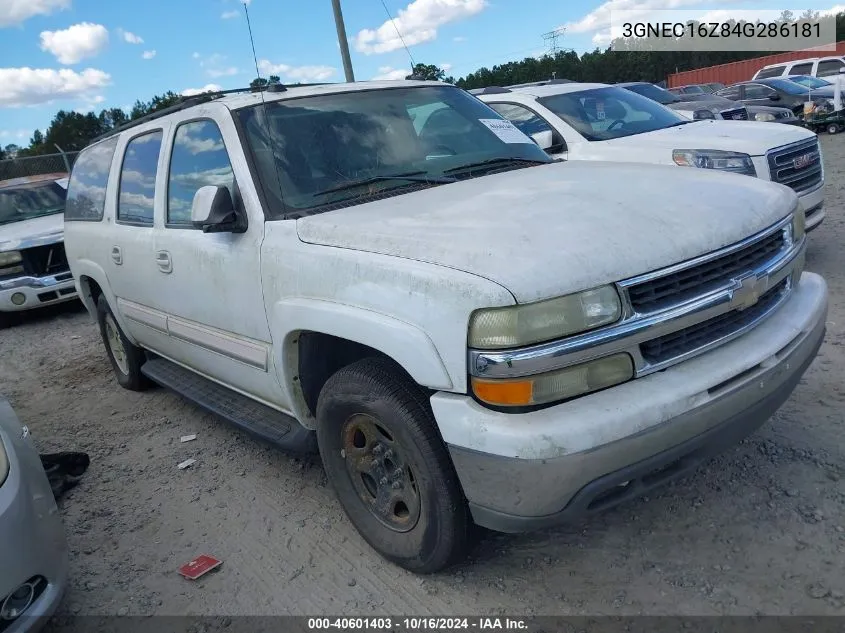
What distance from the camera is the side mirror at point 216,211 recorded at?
3.05 metres

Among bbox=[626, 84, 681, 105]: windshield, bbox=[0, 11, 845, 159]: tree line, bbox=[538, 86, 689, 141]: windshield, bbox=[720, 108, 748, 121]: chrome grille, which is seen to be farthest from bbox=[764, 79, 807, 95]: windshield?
bbox=[0, 11, 845, 159]: tree line

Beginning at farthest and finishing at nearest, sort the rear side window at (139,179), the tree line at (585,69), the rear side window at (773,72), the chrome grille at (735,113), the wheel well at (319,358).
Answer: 1. the tree line at (585,69)
2. the rear side window at (773,72)
3. the chrome grille at (735,113)
4. the rear side window at (139,179)
5. the wheel well at (319,358)

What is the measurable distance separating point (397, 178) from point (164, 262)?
58.8 inches

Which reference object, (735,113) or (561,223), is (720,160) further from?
(735,113)

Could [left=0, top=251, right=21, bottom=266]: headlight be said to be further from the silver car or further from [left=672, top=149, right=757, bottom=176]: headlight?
[left=672, top=149, right=757, bottom=176]: headlight

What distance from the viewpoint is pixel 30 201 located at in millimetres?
9969

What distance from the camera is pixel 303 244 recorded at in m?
2.83

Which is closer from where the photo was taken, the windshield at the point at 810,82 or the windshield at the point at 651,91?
the windshield at the point at 651,91

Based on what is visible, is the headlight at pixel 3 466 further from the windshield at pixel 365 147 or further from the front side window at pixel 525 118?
the front side window at pixel 525 118

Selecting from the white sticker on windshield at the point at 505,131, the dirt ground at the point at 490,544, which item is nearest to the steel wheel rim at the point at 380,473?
the dirt ground at the point at 490,544

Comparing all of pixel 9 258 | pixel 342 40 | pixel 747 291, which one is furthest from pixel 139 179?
pixel 342 40

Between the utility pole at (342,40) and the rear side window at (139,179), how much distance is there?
5.20m

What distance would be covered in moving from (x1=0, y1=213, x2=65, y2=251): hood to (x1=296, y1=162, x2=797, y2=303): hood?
277 inches

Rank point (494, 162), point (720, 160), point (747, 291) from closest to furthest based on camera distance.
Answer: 1. point (747, 291)
2. point (494, 162)
3. point (720, 160)
